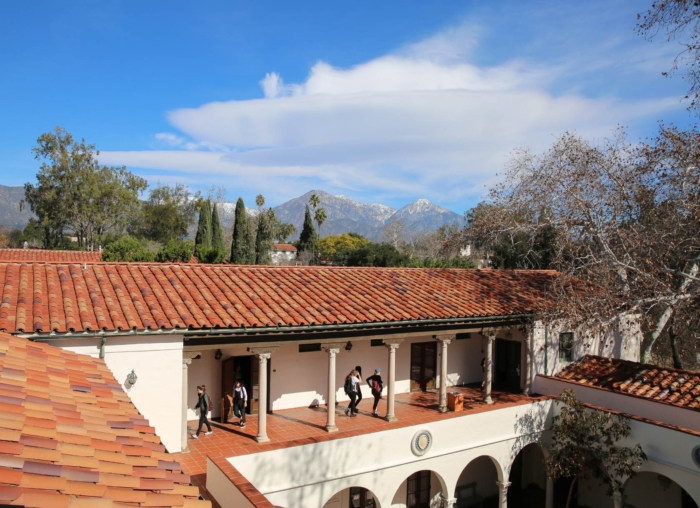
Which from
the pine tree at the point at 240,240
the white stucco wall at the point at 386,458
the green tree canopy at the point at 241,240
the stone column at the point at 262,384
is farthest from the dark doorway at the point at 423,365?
the green tree canopy at the point at 241,240

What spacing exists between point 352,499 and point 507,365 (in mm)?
7449

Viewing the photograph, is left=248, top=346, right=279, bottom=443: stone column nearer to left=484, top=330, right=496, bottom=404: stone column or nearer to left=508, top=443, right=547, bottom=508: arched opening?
left=484, top=330, right=496, bottom=404: stone column

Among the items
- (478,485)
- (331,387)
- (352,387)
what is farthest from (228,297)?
(478,485)

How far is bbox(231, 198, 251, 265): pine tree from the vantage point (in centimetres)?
4108

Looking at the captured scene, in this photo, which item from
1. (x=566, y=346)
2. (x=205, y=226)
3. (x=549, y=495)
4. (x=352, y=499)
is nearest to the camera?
(x=352, y=499)

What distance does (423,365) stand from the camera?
659 inches

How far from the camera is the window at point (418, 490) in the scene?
46.0 ft

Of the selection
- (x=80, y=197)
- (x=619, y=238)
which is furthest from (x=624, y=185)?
(x=80, y=197)

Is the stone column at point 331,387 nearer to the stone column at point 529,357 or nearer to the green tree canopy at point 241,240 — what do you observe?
the stone column at point 529,357

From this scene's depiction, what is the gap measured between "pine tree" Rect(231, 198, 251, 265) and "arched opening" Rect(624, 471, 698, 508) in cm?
3133

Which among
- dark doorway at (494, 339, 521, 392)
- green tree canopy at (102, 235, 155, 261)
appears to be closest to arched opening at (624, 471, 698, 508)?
dark doorway at (494, 339, 521, 392)

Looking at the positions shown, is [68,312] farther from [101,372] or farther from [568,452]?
[568,452]

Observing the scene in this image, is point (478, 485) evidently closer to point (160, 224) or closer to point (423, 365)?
point (423, 365)

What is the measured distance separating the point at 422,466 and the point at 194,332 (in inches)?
245
